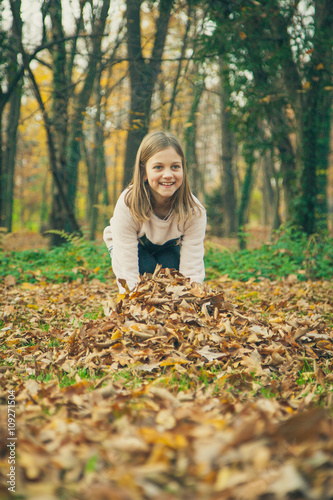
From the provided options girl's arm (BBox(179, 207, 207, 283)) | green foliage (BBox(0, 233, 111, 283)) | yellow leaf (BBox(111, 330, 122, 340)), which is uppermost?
girl's arm (BBox(179, 207, 207, 283))

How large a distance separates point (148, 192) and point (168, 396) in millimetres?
2397

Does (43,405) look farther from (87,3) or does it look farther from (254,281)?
(87,3)

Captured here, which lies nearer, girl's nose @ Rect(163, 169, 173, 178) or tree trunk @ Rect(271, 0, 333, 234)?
girl's nose @ Rect(163, 169, 173, 178)

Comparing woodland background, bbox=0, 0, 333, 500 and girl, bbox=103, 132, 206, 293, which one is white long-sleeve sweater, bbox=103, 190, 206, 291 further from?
woodland background, bbox=0, 0, 333, 500

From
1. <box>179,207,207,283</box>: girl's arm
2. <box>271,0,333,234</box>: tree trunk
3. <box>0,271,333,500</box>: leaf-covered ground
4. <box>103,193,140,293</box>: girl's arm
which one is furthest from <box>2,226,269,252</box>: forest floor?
<box>103,193,140,293</box>: girl's arm

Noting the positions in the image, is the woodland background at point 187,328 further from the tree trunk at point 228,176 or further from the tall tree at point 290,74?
the tree trunk at point 228,176

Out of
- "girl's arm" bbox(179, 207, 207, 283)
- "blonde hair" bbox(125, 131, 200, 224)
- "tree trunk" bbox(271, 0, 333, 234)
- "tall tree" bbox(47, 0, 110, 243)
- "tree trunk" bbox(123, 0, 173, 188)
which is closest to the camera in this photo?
"blonde hair" bbox(125, 131, 200, 224)

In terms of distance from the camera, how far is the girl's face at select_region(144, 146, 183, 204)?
3.58 m

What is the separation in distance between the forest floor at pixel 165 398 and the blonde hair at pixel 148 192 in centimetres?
72

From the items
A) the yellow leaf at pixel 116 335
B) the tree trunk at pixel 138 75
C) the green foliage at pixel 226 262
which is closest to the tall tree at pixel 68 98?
the tree trunk at pixel 138 75

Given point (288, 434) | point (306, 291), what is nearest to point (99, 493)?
point (288, 434)

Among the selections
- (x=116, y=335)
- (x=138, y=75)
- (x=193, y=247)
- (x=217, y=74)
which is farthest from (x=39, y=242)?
(x=116, y=335)

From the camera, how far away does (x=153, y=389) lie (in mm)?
1948

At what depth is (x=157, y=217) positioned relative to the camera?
154 inches
